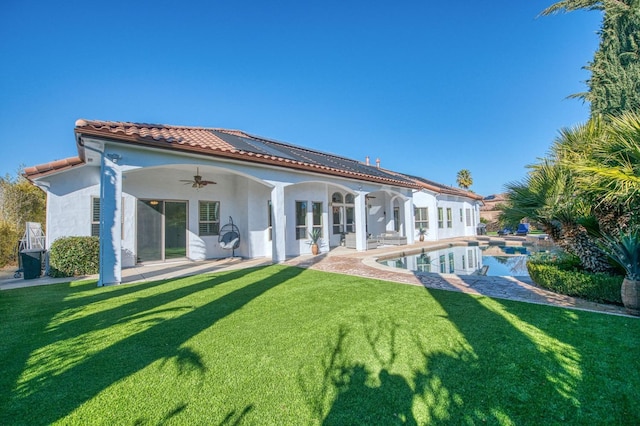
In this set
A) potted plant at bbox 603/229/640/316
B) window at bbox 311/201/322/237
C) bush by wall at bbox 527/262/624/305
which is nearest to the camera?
potted plant at bbox 603/229/640/316

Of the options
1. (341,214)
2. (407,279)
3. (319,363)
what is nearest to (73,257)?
(319,363)

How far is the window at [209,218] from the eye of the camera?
1303 cm

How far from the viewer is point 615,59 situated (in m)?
10.5

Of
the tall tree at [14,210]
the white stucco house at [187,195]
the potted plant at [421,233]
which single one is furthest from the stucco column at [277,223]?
the potted plant at [421,233]

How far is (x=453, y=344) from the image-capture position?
12.1 feet

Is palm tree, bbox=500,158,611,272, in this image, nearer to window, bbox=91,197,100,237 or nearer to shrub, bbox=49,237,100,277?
shrub, bbox=49,237,100,277

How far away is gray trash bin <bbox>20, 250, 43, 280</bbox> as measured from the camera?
28.9 feet

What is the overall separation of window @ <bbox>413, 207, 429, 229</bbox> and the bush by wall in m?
15.6

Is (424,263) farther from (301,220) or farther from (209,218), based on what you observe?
(209,218)

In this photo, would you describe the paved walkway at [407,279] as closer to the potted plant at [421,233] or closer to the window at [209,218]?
the window at [209,218]

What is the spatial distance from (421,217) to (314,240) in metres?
11.7

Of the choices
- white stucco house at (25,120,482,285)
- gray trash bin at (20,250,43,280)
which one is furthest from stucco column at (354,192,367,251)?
gray trash bin at (20,250,43,280)

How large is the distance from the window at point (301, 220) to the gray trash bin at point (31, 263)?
952 centimetres

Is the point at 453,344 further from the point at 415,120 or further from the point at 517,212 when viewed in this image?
the point at 415,120
